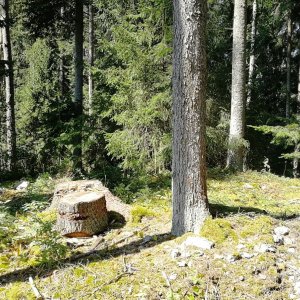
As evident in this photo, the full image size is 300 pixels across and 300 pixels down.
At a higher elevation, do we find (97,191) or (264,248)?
(97,191)

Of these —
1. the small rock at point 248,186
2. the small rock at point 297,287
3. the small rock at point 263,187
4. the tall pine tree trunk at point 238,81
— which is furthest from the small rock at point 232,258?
the tall pine tree trunk at point 238,81

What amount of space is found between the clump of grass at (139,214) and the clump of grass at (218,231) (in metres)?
1.43

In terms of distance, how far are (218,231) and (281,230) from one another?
826 mm

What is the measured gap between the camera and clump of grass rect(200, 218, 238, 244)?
4.01 m

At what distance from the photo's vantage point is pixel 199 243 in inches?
155

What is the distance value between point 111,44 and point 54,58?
1011 cm

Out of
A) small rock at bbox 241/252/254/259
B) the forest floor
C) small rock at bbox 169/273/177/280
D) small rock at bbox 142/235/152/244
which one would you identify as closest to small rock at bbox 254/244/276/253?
the forest floor

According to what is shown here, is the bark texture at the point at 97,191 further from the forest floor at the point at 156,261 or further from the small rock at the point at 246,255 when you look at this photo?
the small rock at the point at 246,255

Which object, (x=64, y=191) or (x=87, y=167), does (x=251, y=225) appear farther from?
(x=87, y=167)

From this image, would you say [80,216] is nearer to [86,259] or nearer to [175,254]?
[86,259]

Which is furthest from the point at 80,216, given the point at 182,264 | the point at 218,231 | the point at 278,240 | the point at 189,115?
the point at 278,240

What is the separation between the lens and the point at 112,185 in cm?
787

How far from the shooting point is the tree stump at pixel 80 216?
476 centimetres

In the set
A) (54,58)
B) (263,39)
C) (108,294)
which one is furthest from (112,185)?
(54,58)
